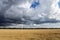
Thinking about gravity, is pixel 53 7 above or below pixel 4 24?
above

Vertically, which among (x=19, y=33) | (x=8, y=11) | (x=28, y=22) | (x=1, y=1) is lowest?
(x=19, y=33)

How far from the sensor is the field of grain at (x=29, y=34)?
4.37ft

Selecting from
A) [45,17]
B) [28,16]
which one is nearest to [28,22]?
[28,16]

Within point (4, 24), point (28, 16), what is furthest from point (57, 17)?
point (4, 24)

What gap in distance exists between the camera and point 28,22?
1.42m

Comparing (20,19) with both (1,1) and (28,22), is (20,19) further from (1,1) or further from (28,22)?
(1,1)

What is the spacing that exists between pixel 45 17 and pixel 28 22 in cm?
18

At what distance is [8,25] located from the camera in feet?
4.59

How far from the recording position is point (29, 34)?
1343 millimetres

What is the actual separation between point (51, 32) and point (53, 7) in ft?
0.87

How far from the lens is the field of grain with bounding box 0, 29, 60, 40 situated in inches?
52.5

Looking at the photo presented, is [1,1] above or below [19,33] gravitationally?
above

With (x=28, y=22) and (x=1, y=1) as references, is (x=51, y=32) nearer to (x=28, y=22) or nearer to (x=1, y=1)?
(x=28, y=22)

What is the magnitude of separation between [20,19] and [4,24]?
0.17 meters
